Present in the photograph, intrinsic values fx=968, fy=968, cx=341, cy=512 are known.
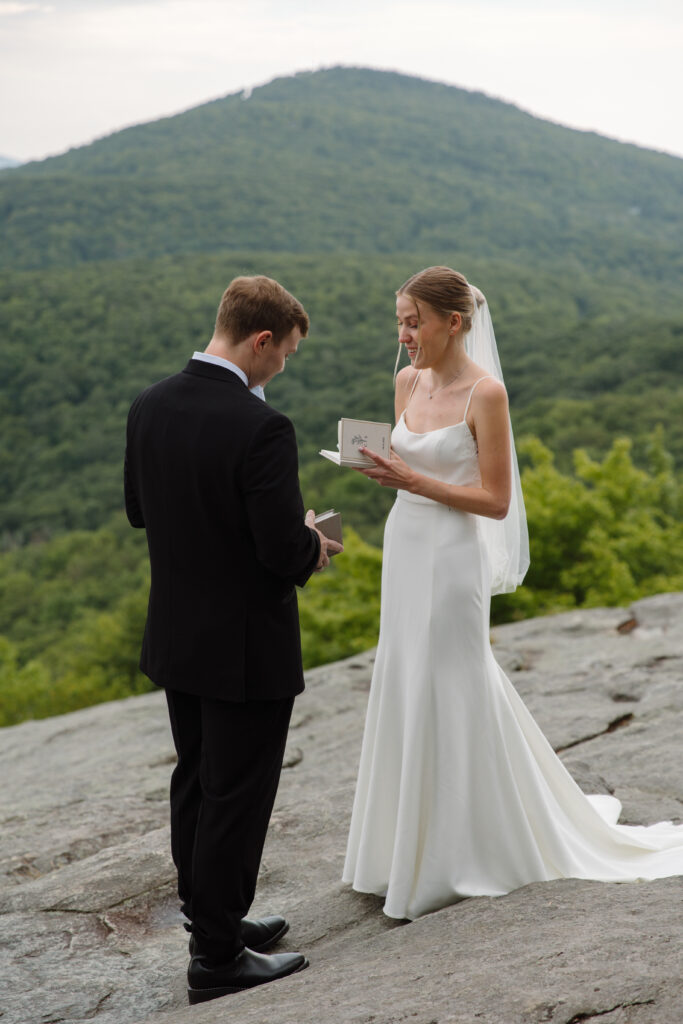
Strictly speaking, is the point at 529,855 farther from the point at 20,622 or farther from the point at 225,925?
the point at 20,622

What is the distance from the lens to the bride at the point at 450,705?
366 cm

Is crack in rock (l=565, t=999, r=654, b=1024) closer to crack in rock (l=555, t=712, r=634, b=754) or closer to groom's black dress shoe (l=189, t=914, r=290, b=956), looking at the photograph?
groom's black dress shoe (l=189, t=914, r=290, b=956)

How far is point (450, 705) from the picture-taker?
3715 millimetres

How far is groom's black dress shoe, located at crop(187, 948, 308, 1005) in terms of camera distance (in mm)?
3314

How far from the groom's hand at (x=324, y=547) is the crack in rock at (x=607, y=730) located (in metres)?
3.07

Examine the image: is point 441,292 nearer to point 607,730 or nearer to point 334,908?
point 334,908

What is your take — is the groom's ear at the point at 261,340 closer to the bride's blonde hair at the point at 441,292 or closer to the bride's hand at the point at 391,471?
the bride's hand at the point at 391,471

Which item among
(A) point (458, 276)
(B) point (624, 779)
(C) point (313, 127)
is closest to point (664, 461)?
(B) point (624, 779)

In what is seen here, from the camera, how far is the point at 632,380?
58.4m

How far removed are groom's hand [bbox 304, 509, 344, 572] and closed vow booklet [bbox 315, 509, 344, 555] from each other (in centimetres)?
2

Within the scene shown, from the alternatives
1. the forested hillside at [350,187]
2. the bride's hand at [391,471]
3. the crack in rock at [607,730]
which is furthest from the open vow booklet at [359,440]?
the forested hillside at [350,187]

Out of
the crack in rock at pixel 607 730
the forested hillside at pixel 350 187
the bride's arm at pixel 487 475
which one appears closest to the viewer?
the bride's arm at pixel 487 475

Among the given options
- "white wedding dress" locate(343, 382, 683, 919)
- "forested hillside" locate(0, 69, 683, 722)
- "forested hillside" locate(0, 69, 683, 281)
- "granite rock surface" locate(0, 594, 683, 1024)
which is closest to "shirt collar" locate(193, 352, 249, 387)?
"white wedding dress" locate(343, 382, 683, 919)

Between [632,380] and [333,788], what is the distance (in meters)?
56.4
